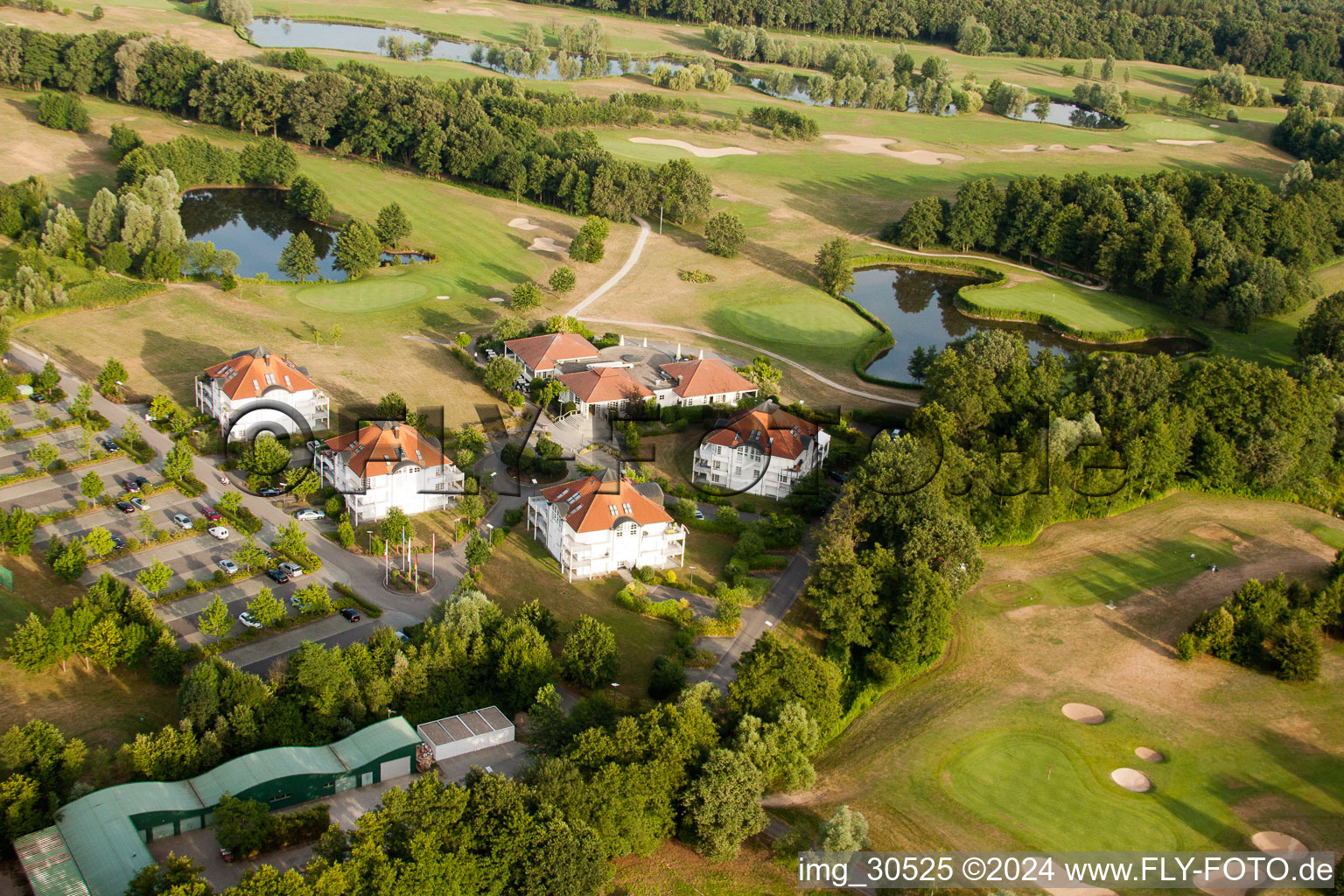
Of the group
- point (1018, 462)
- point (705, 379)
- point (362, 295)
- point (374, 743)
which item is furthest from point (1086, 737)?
point (362, 295)

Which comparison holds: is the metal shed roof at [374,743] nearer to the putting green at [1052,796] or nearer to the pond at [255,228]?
the putting green at [1052,796]

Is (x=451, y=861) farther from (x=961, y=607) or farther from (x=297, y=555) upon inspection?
(x=961, y=607)

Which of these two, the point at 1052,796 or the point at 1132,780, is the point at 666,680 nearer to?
the point at 1052,796


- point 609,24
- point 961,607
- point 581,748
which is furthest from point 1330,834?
point 609,24

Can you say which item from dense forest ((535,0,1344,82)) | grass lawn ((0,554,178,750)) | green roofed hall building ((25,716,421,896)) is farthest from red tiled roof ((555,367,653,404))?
dense forest ((535,0,1344,82))

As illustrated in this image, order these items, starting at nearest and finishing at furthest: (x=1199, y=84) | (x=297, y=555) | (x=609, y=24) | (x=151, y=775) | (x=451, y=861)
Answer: (x=451, y=861)
(x=151, y=775)
(x=297, y=555)
(x=1199, y=84)
(x=609, y=24)

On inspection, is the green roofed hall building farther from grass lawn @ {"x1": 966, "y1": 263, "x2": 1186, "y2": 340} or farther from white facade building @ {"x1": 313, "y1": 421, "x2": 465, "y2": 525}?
grass lawn @ {"x1": 966, "y1": 263, "x2": 1186, "y2": 340}

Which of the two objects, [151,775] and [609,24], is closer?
[151,775]
